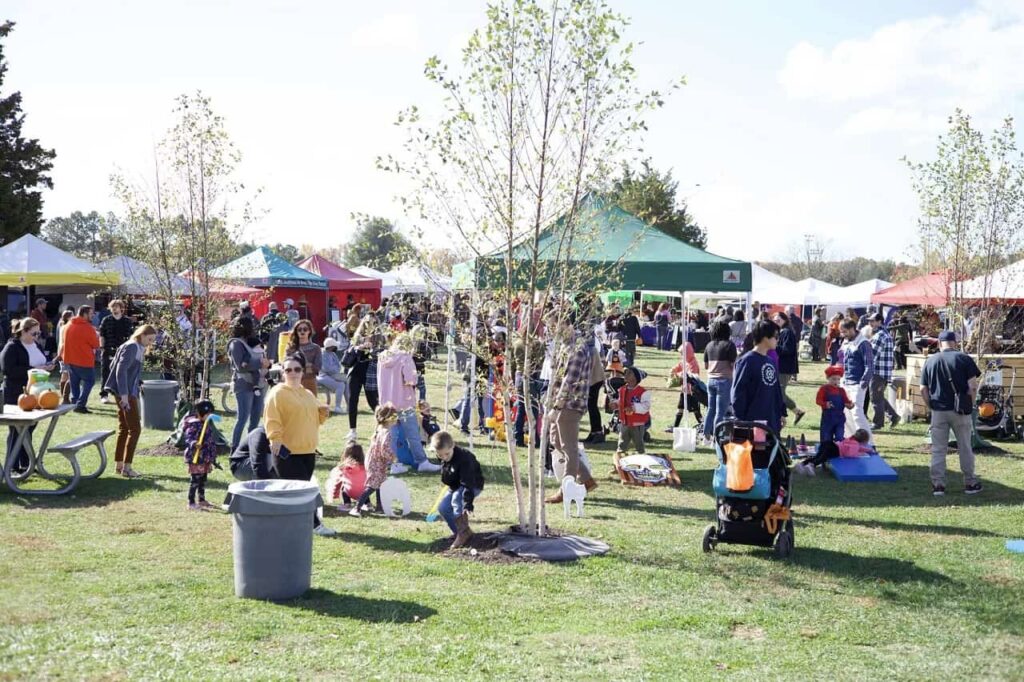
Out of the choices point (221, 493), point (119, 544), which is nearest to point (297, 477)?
point (119, 544)

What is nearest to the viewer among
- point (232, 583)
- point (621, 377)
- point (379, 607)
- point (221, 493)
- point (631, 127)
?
point (379, 607)

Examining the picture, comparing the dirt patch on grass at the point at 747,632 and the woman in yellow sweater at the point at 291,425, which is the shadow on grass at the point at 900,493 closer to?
the dirt patch on grass at the point at 747,632

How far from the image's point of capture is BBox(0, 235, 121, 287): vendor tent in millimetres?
23578

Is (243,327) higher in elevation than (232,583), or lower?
higher

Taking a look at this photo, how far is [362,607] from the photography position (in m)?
6.46

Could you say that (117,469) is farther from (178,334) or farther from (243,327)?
(178,334)

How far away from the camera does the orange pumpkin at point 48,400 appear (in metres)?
10.6

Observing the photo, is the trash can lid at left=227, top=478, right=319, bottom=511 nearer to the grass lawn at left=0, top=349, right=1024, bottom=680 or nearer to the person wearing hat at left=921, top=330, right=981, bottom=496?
the grass lawn at left=0, top=349, right=1024, bottom=680

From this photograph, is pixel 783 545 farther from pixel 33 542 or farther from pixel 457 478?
pixel 33 542

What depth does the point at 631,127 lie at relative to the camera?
25.5 feet

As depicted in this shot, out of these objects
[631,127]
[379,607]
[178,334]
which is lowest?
[379,607]

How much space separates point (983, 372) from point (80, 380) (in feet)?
46.1

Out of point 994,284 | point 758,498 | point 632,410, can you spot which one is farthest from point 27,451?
point 994,284

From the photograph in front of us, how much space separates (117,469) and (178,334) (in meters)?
2.99
